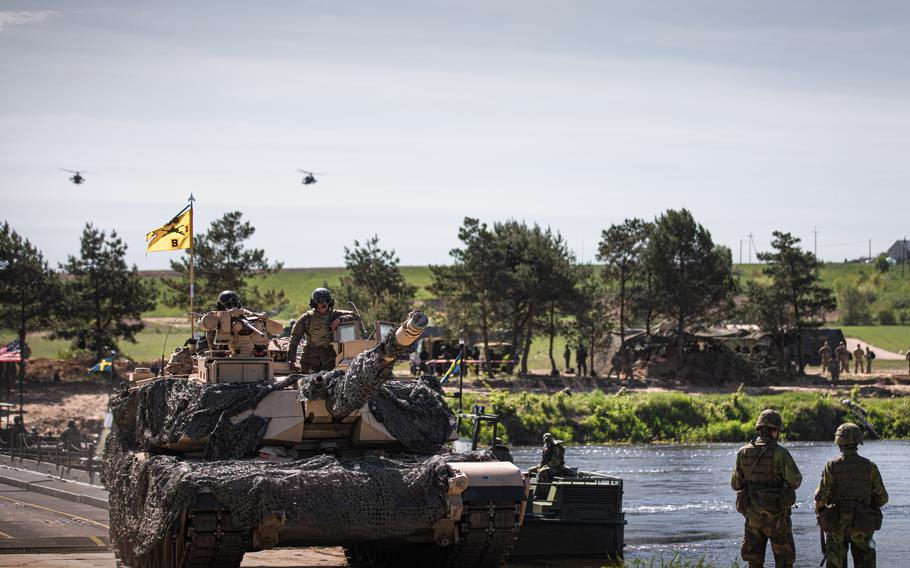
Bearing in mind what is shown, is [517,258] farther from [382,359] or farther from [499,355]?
[382,359]

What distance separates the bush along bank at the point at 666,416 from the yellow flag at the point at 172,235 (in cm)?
2384

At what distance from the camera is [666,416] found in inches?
1988

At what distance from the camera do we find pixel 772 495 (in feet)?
45.7

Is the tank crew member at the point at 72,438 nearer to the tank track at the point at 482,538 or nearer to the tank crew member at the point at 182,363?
the tank crew member at the point at 182,363

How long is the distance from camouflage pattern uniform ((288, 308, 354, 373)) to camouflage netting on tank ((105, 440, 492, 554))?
8.04ft

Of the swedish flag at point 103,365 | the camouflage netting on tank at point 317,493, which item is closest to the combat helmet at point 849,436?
the camouflage netting on tank at point 317,493

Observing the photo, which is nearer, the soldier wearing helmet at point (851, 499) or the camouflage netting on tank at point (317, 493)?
the soldier wearing helmet at point (851, 499)

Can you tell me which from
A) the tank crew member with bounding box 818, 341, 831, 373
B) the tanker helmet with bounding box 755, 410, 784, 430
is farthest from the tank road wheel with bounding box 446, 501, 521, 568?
the tank crew member with bounding box 818, 341, 831, 373

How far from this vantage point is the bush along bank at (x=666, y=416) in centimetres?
4844

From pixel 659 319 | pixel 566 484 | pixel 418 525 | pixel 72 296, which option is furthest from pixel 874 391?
pixel 418 525

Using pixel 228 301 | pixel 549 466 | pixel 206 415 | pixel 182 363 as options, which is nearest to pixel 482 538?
pixel 206 415

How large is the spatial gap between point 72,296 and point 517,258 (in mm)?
18474

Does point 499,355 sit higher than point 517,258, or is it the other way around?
point 517,258

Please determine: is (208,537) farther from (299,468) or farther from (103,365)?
(103,365)
